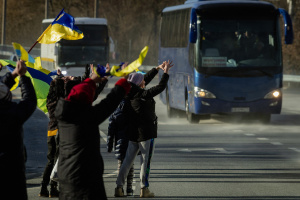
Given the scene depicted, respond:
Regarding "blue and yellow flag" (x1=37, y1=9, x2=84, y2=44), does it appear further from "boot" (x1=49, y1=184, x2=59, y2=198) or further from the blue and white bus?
the blue and white bus

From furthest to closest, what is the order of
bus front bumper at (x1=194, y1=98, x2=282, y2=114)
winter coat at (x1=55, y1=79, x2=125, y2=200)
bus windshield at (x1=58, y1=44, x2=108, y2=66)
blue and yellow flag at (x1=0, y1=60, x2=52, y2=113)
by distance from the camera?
1. bus windshield at (x1=58, y1=44, x2=108, y2=66)
2. bus front bumper at (x1=194, y1=98, x2=282, y2=114)
3. blue and yellow flag at (x1=0, y1=60, x2=52, y2=113)
4. winter coat at (x1=55, y1=79, x2=125, y2=200)

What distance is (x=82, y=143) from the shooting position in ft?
23.1

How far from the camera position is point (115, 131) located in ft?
34.1

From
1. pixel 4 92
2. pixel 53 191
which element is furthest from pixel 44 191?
pixel 4 92

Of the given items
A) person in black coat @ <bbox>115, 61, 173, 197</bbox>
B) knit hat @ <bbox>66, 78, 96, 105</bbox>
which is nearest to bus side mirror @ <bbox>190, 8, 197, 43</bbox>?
person in black coat @ <bbox>115, 61, 173, 197</bbox>

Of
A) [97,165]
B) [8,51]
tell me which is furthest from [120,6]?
[97,165]

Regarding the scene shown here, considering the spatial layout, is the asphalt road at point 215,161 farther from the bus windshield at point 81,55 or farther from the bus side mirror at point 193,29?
the bus windshield at point 81,55

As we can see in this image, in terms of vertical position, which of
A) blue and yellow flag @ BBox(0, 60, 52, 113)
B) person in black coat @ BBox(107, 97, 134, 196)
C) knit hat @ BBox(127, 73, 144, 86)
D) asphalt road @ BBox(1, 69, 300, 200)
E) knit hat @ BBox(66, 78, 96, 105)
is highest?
knit hat @ BBox(66, 78, 96, 105)

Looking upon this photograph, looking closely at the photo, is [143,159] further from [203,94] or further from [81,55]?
[81,55]

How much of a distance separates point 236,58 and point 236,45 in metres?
0.32

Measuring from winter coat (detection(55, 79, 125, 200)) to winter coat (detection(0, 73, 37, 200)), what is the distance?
0.43 metres

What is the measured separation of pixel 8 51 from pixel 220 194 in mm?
60642

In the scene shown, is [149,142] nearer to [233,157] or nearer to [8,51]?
[233,157]

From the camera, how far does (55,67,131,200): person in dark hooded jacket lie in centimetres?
698
